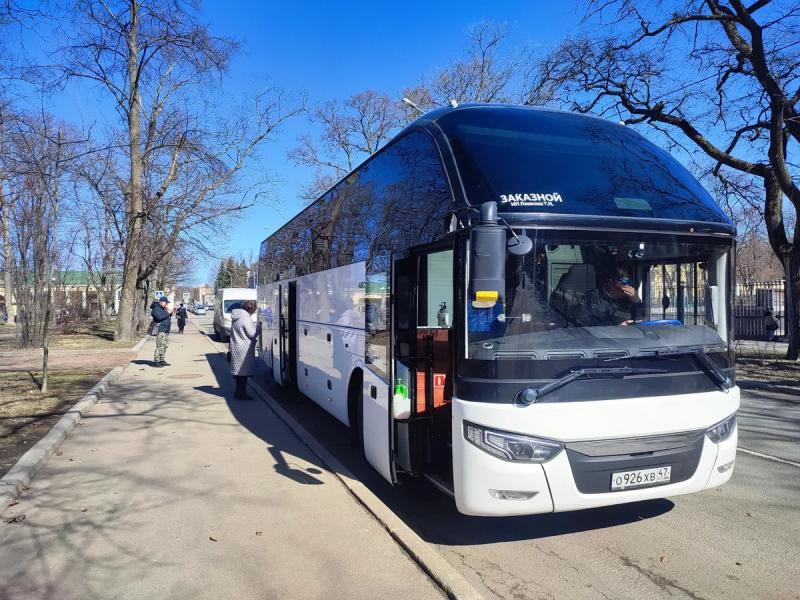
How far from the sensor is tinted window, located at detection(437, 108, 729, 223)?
422cm

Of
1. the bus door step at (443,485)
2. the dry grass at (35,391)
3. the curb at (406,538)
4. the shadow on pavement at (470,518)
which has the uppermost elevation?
the bus door step at (443,485)

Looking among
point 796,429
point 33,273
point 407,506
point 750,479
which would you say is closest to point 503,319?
point 407,506

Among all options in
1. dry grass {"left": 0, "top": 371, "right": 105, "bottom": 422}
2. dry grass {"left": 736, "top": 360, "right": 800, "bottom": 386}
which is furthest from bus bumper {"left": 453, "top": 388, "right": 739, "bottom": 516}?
dry grass {"left": 736, "top": 360, "right": 800, "bottom": 386}

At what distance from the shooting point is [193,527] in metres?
4.87

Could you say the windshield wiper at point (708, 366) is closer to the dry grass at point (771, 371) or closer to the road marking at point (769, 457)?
the road marking at point (769, 457)

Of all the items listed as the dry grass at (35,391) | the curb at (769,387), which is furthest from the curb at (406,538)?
the curb at (769,387)

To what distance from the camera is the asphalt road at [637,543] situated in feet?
12.6

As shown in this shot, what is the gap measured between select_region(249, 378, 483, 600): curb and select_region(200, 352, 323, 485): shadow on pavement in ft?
0.72

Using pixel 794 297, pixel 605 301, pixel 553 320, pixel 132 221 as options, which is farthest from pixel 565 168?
pixel 132 221

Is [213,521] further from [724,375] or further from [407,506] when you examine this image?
[724,375]

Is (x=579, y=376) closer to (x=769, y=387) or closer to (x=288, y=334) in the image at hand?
(x=288, y=334)

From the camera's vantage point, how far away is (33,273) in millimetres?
18969

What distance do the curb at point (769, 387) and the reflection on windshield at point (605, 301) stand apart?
30.8 ft

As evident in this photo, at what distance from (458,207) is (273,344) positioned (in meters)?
9.63
